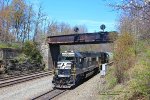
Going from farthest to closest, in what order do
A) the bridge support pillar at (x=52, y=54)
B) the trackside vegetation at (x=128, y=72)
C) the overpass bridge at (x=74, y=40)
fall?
1. the bridge support pillar at (x=52, y=54)
2. the overpass bridge at (x=74, y=40)
3. the trackside vegetation at (x=128, y=72)

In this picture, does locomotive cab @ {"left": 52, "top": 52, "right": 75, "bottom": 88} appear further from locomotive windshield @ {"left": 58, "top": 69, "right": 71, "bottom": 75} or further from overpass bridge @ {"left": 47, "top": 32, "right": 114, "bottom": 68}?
overpass bridge @ {"left": 47, "top": 32, "right": 114, "bottom": 68}

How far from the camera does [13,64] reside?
4312 cm

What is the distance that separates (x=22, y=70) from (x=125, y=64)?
25.4m

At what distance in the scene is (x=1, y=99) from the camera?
2036 centimetres

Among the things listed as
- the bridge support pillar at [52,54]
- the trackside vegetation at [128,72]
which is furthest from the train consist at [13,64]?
the trackside vegetation at [128,72]

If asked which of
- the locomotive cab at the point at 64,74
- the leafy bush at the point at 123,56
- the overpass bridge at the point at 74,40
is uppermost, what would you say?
the overpass bridge at the point at 74,40

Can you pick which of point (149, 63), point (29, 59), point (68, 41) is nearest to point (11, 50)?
point (29, 59)

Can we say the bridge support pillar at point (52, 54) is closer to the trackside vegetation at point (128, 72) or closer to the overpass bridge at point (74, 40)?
the overpass bridge at point (74, 40)

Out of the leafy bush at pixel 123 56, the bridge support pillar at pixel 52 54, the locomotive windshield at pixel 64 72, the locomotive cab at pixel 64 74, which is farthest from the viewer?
the bridge support pillar at pixel 52 54

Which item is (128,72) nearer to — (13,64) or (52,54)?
(13,64)

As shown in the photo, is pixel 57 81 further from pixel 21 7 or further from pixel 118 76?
pixel 21 7

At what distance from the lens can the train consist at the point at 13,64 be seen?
40.7 metres

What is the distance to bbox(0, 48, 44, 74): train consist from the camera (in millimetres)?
40719

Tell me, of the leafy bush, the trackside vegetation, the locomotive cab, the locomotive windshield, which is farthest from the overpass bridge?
A: the trackside vegetation
